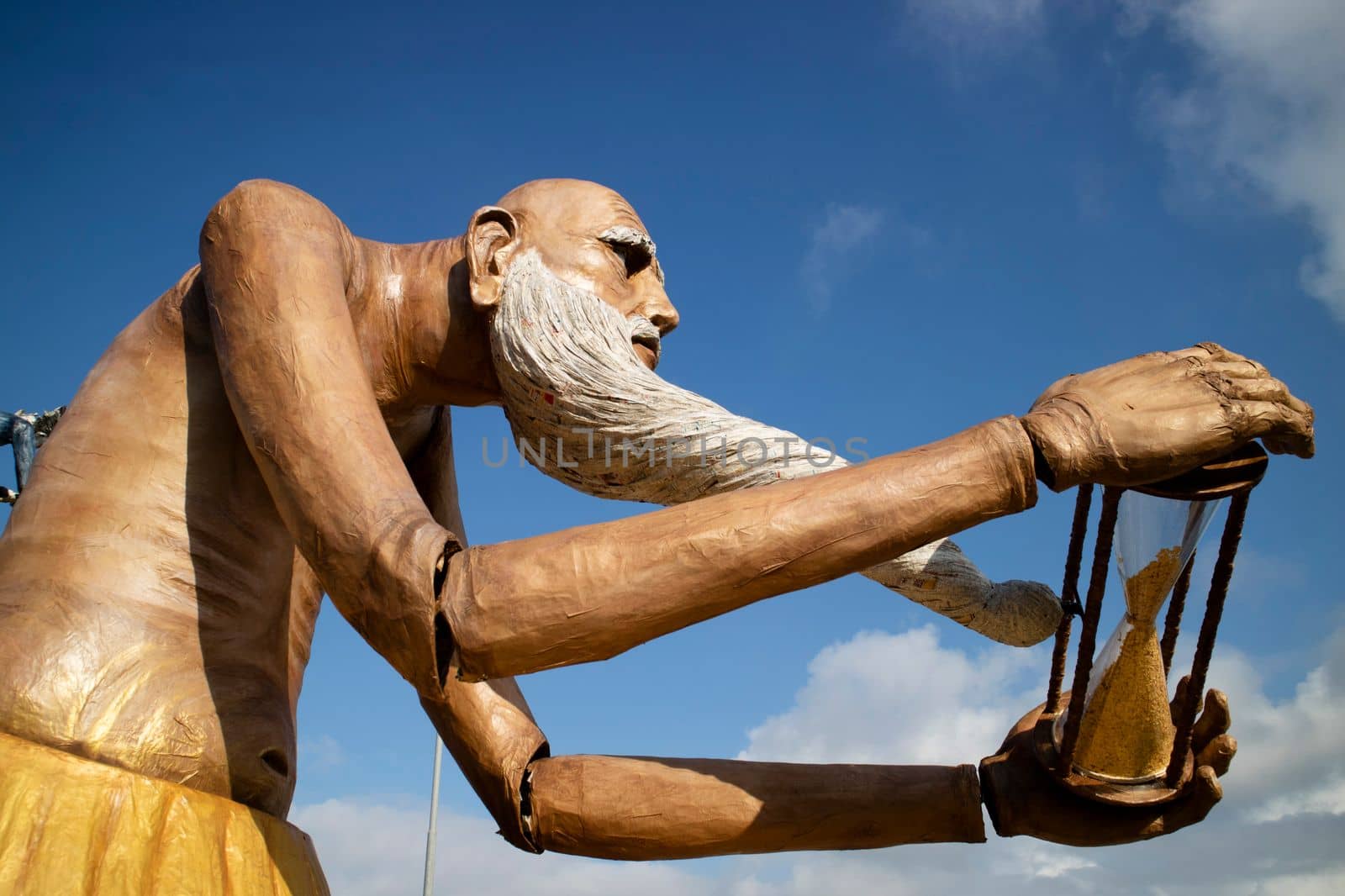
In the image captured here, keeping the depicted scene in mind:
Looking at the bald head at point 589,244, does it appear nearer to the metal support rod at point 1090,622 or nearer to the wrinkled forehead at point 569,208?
the wrinkled forehead at point 569,208

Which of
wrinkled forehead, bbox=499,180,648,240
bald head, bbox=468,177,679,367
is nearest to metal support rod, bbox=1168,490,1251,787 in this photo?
bald head, bbox=468,177,679,367

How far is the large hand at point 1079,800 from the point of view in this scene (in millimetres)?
2812

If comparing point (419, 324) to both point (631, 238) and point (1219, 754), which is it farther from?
point (1219, 754)

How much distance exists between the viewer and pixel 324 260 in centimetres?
277

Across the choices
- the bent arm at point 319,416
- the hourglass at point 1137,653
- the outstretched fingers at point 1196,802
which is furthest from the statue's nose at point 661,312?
the outstretched fingers at point 1196,802

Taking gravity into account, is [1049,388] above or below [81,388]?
below

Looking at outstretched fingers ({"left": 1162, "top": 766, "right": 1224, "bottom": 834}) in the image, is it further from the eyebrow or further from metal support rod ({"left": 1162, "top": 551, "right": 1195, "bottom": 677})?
the eyebrow

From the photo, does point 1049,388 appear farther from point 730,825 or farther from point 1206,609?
point 730,825

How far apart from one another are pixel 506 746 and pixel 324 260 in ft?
4.47

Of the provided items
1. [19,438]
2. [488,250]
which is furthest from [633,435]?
[19,438]

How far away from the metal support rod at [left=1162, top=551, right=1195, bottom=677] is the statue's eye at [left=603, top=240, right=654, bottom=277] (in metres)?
1.65

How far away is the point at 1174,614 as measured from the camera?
279 centimetres

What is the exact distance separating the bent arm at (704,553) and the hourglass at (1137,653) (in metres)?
0.47

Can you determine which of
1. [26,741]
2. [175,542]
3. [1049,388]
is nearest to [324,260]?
[175,542]
